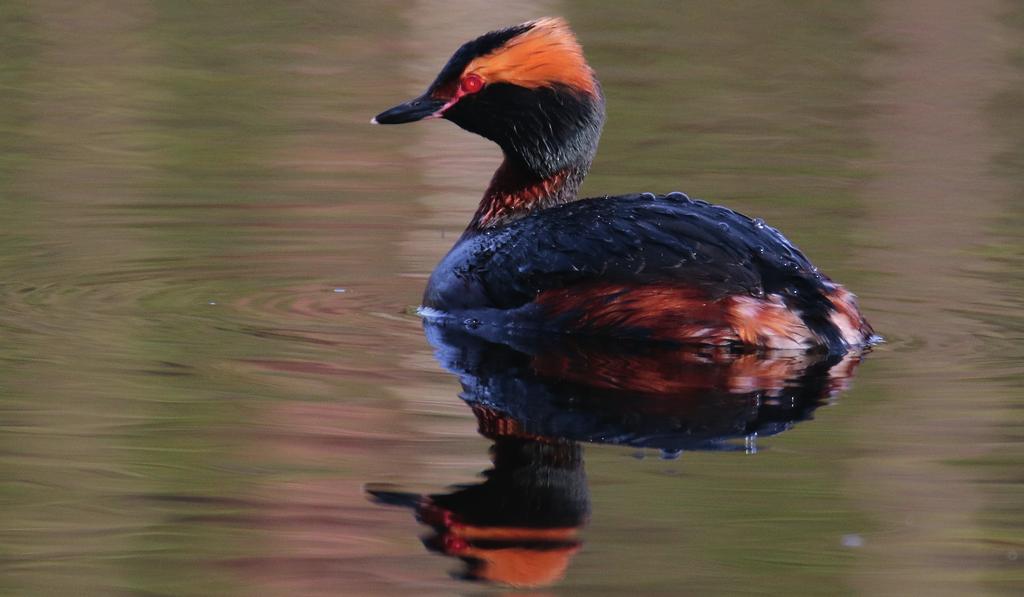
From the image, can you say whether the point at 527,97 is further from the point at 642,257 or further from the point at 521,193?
the point at 642,257

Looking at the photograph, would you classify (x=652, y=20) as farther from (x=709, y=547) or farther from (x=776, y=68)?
(x=709, y=547)

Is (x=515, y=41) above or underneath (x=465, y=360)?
above

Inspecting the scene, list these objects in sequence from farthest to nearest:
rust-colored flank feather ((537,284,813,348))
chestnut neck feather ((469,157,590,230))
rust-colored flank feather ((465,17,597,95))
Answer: chestnut neck feather ((469,157,590,230)) → rust-colored flank feather ((465,17,597,95)) → rust-colored flank feather ((537,284,813,348))

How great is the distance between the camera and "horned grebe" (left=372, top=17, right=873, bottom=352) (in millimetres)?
7219

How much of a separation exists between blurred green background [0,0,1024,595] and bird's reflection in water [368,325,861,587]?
4.0 inches

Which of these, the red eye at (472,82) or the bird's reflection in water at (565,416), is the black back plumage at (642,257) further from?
the red eye at (472,82)

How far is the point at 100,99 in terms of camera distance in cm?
1441

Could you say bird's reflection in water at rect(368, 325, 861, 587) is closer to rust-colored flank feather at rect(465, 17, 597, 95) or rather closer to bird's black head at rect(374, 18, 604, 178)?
bird's black head at rect(374, 18, 604, 178)

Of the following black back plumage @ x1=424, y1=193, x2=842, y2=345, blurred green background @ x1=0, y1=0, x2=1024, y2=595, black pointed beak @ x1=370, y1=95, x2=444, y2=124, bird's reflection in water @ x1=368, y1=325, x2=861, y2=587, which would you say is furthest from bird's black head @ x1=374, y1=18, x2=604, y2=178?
bird's reflection in water @ x1=368, y1=325, x2=861, y2=587

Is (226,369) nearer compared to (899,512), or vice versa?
(899,512)

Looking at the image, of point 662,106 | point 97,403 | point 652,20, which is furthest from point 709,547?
point 652,20

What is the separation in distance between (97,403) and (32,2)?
1334 cm

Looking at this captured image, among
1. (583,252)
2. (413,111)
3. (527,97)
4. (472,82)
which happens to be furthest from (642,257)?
(413,111)

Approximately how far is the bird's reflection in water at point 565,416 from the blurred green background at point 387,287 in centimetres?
10
